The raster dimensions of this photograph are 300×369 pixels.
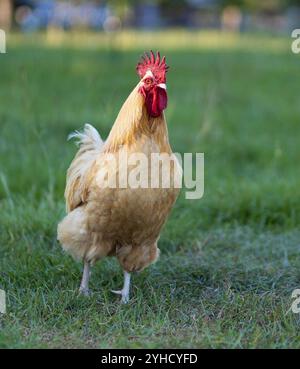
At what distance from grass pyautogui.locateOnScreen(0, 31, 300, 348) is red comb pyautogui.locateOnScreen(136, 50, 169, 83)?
4.39 ft

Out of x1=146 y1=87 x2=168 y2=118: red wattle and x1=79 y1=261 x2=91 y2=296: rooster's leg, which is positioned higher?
x1=146 y1=87 x2=168 y2=118: red wattle

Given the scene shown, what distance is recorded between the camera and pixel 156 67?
3713 mm

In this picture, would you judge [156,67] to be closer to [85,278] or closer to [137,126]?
[137,126]

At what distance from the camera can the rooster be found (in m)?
3.69

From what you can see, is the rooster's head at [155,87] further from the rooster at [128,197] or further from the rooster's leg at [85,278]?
the rooster's leg at [85,278]

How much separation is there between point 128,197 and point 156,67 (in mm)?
752

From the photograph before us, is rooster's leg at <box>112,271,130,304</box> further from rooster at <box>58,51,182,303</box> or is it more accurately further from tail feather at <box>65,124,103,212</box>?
tail feather at <box>65,124,103,212</box>

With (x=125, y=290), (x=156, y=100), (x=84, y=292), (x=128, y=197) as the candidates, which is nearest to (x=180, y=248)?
(x=125, y=290)

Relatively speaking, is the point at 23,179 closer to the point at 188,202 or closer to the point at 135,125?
the point at 188,202

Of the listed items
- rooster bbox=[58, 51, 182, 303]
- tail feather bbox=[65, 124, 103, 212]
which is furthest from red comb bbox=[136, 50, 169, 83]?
tail feather bbox=[65, 124, 103, 212]

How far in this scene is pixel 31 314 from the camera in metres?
3.74

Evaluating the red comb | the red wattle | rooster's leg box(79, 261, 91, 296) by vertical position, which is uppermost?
the red comb
